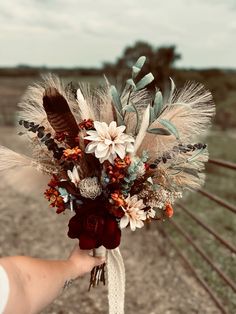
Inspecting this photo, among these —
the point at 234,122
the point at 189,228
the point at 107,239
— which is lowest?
the point at 234,122

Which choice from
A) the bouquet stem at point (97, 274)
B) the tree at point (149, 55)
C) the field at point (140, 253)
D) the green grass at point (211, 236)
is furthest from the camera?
the tree at point (149, 55)

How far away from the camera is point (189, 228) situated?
20.7 feet

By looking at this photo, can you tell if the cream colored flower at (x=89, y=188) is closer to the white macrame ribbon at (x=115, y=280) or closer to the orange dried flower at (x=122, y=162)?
the orange dried flower at (x=122, y=162)

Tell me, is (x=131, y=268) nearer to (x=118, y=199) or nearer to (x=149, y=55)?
(x=118, y=199)

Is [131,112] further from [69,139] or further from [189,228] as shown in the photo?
[189,228]

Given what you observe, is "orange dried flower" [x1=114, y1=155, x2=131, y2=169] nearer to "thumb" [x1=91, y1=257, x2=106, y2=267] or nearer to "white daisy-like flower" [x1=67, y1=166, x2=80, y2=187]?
"white daisy-like flower" [x1=67, y1=166, x2=80, y2=187]

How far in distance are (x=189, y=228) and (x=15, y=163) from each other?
16.5ft

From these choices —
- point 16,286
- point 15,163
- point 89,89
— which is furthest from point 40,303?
point 89,89

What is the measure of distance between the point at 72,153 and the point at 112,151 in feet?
0.36

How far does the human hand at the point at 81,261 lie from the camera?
4.96ft

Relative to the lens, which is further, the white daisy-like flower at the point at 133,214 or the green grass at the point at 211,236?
the green grass at the point at 211,236

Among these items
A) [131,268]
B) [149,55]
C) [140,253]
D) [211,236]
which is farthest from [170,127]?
[149,55]

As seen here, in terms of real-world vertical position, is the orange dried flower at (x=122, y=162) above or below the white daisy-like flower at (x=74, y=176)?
above

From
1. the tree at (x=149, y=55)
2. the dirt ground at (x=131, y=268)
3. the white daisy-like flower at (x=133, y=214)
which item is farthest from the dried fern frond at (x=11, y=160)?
the tree at (x=149, y=55)
